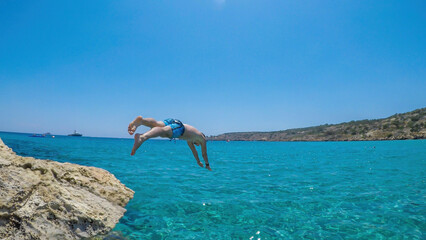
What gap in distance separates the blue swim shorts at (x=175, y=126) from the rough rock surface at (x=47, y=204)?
3213mm

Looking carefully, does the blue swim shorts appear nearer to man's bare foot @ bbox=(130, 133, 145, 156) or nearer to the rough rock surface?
man's bare foot @ bbox=(130, 133, 145, 156)

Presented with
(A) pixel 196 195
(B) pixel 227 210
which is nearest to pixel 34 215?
(B) pixel 227 210

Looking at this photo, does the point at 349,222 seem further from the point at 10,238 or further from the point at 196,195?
the point at 10,238

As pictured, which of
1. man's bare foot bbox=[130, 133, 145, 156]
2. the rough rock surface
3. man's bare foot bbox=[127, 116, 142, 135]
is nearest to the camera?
the rough rock surface

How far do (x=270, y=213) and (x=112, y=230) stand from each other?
215 inches

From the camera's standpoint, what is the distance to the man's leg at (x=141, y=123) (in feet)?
23.7

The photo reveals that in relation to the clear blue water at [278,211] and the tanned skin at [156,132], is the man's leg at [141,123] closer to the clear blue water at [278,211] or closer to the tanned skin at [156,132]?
the tanned skin at [156,132]

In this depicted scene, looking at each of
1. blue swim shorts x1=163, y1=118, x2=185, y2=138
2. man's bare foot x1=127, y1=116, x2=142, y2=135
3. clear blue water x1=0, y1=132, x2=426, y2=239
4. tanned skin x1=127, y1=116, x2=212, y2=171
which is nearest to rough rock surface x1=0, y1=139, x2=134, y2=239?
clear blue water x1=0, y1=132, x2=426, y2=239

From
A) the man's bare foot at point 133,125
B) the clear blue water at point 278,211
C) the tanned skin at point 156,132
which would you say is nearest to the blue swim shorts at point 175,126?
the tanned skin at point 156,132

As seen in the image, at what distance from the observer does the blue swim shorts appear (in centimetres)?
726

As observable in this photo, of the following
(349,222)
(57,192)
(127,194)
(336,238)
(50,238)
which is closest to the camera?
(50,238)

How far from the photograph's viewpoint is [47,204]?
5898 millimetres

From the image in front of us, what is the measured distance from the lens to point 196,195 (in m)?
11.7

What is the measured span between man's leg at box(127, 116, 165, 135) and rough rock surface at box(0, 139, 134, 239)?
2.44m
